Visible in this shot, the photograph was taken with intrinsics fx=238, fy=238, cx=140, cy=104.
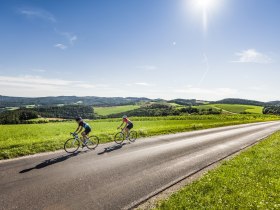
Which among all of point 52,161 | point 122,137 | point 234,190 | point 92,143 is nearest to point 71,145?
point 92,143

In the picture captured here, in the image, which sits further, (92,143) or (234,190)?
(92,143)

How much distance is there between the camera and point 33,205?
7441mm

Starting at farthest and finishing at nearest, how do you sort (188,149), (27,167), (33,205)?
(188,149) < (27,167) < (33,205)

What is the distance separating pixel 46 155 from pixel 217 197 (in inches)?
403

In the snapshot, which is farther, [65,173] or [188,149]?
[188,149]

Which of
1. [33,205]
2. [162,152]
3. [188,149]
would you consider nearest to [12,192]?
[33,205]

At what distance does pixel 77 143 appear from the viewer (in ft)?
54.8

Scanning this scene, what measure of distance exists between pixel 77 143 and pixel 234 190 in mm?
11082

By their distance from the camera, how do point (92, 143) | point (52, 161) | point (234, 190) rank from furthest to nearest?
point (92, 143), point (52, 161), point (234, 190)

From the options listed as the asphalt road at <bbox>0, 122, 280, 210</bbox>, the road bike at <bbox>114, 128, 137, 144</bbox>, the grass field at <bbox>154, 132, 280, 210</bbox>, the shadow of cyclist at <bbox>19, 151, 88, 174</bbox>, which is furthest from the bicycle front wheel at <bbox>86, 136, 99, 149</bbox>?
the grass field at <bbox>154, 132, 280, 210</bbox>

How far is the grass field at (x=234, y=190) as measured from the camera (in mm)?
7766

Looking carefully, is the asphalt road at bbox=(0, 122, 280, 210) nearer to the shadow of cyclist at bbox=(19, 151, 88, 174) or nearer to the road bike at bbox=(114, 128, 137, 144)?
the shadow of cyclist at bbox=(19, 151, 88, 174)

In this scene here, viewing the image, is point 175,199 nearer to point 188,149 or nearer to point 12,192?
point 12,192

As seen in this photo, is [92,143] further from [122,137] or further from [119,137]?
[122,137]
